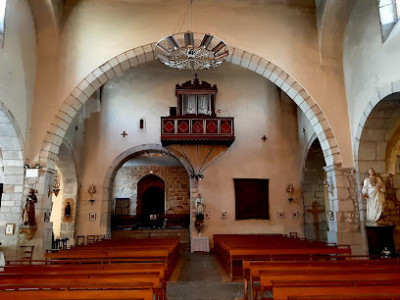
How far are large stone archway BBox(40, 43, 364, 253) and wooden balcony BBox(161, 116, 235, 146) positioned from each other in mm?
2651

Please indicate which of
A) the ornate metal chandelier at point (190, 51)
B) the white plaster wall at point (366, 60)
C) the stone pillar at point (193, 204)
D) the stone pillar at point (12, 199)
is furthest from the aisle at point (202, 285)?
the white plaster wall at point (366, 60)

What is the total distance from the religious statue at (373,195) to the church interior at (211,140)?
0.03m

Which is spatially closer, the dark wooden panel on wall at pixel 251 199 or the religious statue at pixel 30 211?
the religious statue at pixel 30 211

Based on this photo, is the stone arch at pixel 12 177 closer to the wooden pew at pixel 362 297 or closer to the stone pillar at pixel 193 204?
the stone pillar at pixel 193 204

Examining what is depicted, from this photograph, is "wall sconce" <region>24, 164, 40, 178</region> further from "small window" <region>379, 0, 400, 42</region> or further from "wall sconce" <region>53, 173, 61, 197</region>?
"small window" <region>379, 0, 400, 42</region>

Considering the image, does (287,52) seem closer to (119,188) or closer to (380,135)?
(380,135)

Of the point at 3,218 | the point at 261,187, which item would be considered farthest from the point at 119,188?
the point at 3,218

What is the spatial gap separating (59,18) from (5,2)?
1671 mm

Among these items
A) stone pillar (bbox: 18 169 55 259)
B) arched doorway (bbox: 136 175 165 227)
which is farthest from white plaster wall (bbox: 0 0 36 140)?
arched doorway (bbox: 136 175 165 227)

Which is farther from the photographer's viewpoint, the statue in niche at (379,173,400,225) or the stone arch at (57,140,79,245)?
the stone arch at (57,140,79,245)

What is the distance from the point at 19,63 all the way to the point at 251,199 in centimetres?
821

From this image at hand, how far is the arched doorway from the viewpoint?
17062 millimetres

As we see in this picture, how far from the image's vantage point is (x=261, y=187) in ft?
37.7

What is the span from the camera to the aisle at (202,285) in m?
4.69
